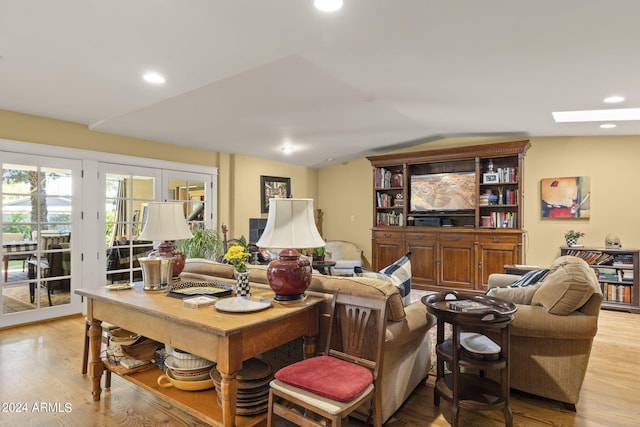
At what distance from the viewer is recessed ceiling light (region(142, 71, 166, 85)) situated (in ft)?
10.1

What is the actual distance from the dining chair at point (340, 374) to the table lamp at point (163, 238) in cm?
121

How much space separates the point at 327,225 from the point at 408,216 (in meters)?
2.18

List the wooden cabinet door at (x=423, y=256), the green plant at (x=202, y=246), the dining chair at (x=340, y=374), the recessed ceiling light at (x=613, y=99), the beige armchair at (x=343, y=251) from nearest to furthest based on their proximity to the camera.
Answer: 1. the dining chair at (x=340, y=374)
2. the recessed ceiling light at (x=613, y=99)
3. the green plant at (x=202, y=246)
4. the wooden cabinet door at (x=423, y=256)
5. the beige armchair at (x=343, y=251)

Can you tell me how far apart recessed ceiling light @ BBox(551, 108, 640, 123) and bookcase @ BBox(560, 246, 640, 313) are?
1.73 meters

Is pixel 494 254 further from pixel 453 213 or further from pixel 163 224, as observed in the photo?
pixel 163 224

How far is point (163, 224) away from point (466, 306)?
217 cm

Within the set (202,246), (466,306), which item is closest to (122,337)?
(466,306)

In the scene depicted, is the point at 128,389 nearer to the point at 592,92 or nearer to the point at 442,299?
the point at 442,299

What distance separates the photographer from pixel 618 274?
15.6 ft

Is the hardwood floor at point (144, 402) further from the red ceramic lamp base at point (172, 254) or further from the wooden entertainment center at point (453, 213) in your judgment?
the wooden entertainment center at point (453, 213)

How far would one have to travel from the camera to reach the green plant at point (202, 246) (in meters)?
5.12

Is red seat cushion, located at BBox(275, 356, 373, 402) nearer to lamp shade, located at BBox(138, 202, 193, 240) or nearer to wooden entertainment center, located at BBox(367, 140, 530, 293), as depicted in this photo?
lamp shade, located at BBox(138, 202, 193, 240)

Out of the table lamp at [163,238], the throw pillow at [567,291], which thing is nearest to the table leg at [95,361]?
the table lamp at [163,238]

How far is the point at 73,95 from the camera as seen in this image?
3.48 metres
